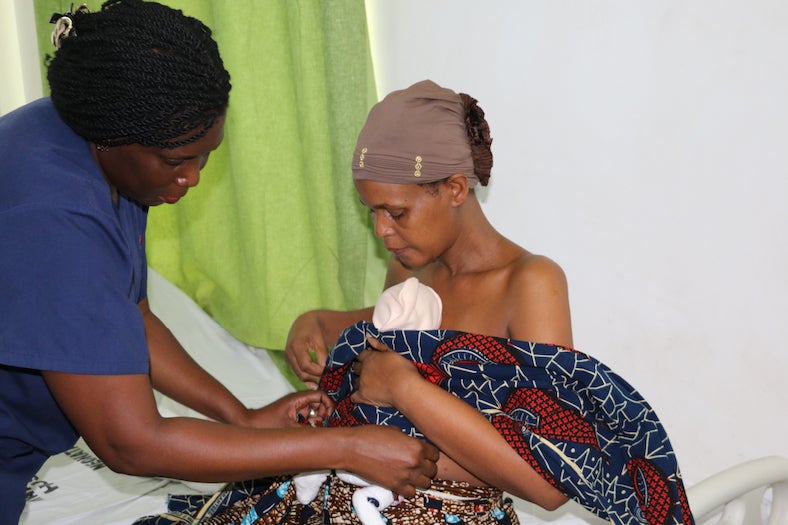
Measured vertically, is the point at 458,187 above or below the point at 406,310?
above

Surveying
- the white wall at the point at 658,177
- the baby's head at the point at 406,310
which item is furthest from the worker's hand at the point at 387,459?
the white wall at the point at 658,177

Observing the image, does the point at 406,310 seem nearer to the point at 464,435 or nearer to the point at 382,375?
the point at 382,375

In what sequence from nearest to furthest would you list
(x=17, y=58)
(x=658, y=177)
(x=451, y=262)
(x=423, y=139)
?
(x=423, y=139), (x=451, y=262), (x=658, y=177), (x=17, y=58)

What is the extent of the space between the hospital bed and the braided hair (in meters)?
1.09

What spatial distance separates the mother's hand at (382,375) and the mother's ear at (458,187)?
329 millimetres

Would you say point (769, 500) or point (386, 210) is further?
point (769, 500)

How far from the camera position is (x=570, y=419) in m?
1.45

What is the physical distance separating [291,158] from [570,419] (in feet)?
4.62

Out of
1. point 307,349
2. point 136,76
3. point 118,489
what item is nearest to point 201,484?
point 118,489

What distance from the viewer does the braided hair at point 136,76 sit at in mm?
1266

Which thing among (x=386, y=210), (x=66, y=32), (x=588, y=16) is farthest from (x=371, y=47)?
(x=66, y=32)

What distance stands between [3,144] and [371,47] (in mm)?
1442

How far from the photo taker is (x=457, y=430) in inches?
56.9

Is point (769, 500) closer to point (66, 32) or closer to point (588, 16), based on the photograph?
point (588, 16)
